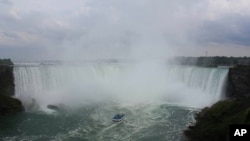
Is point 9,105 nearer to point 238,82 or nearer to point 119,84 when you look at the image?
point 119,84

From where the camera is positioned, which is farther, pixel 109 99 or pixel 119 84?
pixel 119 84

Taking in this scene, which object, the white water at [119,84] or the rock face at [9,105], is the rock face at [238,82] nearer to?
the white water at [119,84]

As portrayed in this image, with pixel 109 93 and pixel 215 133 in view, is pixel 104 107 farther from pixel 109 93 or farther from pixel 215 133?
pixel 215 133

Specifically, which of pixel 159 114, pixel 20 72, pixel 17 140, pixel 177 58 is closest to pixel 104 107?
pixel 159 114

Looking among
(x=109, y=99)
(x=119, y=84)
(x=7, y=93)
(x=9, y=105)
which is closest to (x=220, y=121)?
(x=9, y=105)

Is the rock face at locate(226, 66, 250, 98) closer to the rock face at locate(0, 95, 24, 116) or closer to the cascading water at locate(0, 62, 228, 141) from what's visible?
the cascading water at locate(0, 62, 228, 141)

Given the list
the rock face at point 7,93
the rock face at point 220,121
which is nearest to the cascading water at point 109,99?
the rock face at point 7,93

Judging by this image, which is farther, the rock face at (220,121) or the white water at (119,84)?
the white water at (119,84)
